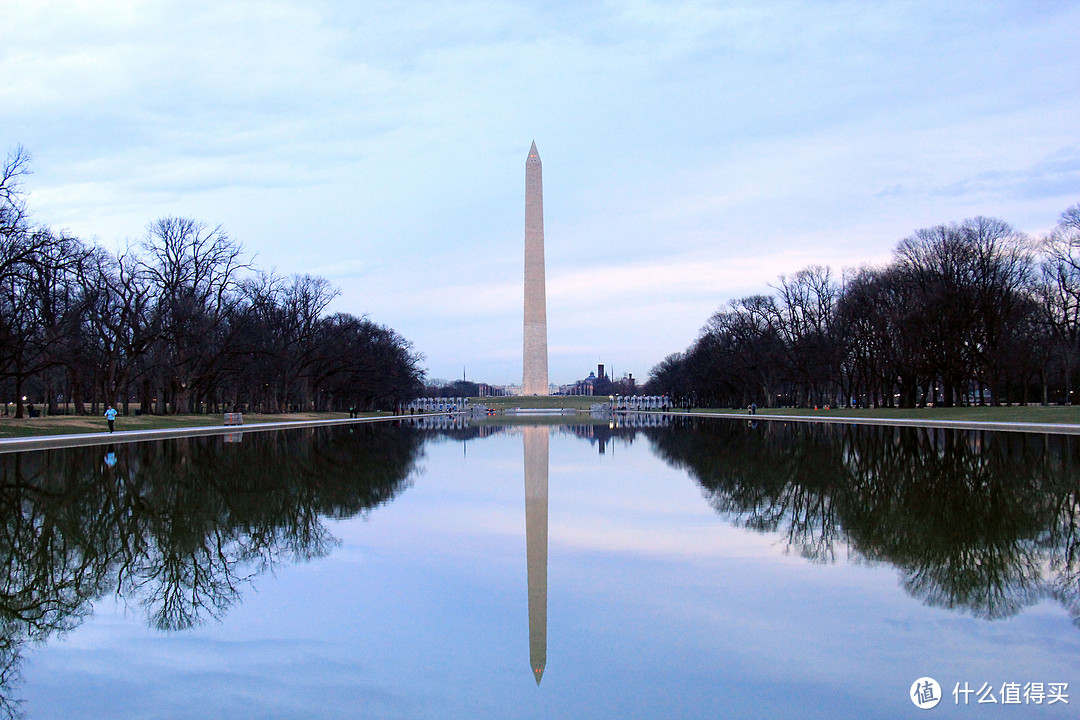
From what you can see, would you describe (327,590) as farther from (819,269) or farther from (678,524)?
(819,269)

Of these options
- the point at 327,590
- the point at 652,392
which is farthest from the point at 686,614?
the point at 652,392

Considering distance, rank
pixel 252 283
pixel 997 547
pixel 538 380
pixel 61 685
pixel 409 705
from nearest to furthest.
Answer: pixel 409 705 → pixel 61 685 → pixel 997 547 → pixel 252 283 → pixel 538 380

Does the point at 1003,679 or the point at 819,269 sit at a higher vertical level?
the point at 819,269

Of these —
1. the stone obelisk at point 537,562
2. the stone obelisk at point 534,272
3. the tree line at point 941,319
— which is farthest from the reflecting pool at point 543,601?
the stone obelisk at point 534,272

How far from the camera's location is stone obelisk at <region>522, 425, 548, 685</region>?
552 centimetres

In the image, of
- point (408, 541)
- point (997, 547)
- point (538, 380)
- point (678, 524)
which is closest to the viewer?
point (997, 547)

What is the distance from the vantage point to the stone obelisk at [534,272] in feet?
211

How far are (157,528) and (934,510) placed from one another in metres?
9.43

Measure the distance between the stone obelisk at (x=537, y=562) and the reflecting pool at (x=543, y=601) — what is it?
4 centimetres

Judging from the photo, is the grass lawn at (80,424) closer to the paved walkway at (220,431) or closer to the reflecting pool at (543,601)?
the paved walkway at (220,431)

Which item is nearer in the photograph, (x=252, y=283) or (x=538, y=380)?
(x=252, y=283)

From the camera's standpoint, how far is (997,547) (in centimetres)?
836

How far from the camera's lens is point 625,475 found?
16.9 metres

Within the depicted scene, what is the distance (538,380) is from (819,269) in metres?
25.0
